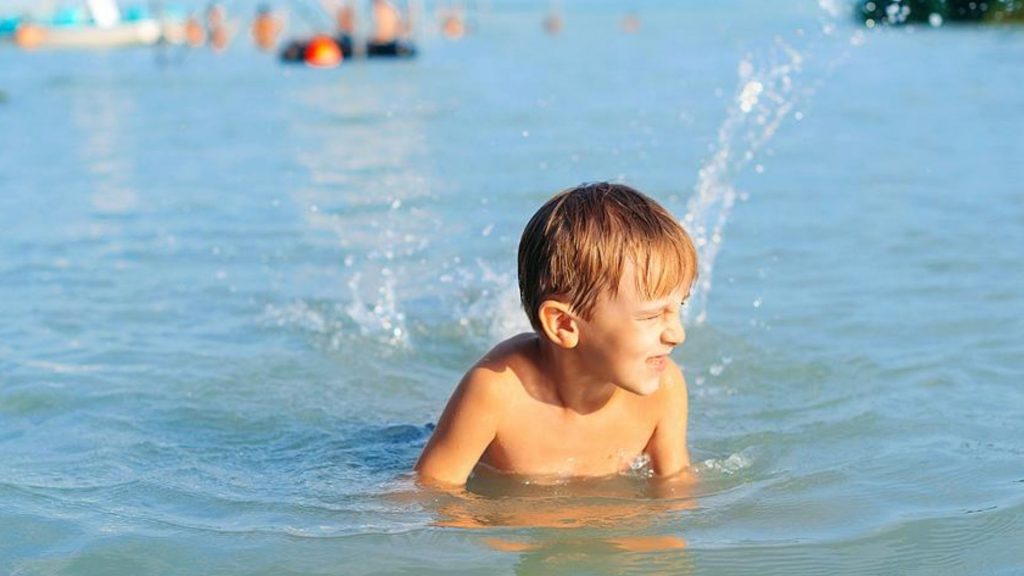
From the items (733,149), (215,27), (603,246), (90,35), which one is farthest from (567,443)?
(90,35)

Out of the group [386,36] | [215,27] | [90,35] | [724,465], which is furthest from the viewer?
[90,35]

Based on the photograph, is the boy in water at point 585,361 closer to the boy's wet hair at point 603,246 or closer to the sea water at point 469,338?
the boy's wet hair at point 603,246

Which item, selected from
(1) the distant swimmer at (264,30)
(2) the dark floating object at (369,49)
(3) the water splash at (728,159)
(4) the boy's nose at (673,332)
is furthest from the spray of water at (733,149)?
(1) the distant swimmer at (264,30)

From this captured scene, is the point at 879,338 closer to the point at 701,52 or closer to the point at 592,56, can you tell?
the point at 701,52

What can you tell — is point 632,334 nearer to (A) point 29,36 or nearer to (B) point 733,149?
(B) point 733,149

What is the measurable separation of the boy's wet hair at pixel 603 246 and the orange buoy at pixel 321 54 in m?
22.9

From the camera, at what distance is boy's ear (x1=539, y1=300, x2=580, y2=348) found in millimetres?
3537

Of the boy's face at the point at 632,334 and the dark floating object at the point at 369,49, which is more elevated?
the boy's face at the point at 632,334

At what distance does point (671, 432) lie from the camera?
12.9 feet

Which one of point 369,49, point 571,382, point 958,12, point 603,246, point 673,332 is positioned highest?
point 603,246

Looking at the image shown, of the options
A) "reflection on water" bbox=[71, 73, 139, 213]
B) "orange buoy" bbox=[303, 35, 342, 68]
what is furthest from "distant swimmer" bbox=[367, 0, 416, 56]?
"reflection on water" bbox=[71, 73, 139, 213]

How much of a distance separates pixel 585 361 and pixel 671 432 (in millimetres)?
418

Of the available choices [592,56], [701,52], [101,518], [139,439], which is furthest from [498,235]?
[592,56]

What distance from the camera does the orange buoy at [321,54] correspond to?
2597 centimetres
